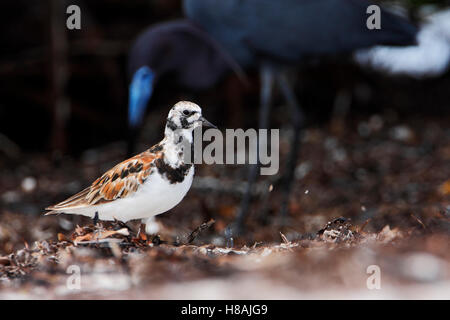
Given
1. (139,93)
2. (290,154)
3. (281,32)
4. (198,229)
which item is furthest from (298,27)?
(198,229)

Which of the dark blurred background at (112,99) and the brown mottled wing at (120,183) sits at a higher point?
the dark blurred background at (112,99)

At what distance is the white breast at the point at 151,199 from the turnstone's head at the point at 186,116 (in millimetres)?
106

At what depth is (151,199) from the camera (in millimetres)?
1444

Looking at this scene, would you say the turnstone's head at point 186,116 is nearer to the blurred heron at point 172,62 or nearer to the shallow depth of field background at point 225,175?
the shallow depth of field background at point 225,175

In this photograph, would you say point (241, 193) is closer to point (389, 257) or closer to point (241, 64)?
point (241, 64)

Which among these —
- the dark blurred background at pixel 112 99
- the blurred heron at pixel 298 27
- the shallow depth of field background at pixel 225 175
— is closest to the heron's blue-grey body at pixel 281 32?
the blurred heron at pixel 298 27

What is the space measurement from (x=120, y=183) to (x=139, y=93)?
1.50 meters

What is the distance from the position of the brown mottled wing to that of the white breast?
0.05ft

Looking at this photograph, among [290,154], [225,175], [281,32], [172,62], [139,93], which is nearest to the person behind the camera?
[139,93]

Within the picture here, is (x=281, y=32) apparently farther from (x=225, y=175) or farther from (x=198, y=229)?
(x=198, y=229)

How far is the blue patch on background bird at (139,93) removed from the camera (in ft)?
9.24

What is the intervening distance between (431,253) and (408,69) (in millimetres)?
4272

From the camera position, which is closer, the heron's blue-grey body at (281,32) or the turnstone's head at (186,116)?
the turnstone's head at (186,116)

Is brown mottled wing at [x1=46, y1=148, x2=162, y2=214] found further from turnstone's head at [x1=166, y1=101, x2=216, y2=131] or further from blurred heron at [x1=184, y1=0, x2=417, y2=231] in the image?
blurred heron at [x1=184, y1=0, x2=417, y2=231]
